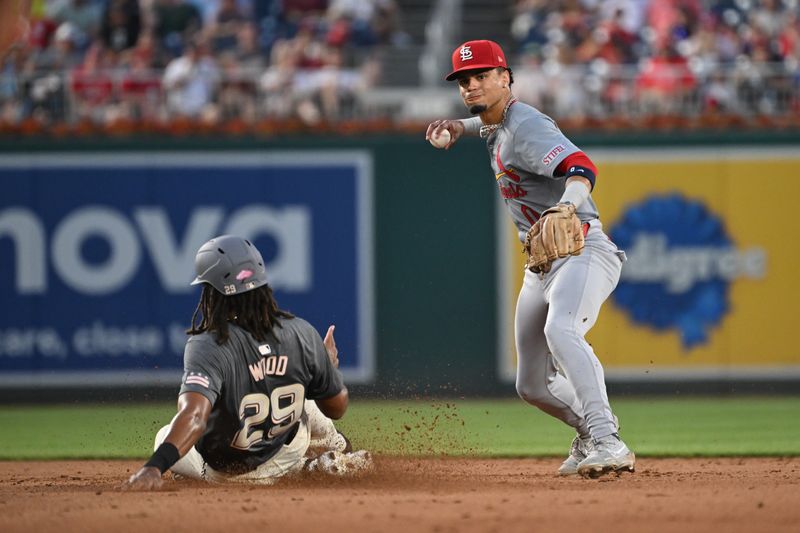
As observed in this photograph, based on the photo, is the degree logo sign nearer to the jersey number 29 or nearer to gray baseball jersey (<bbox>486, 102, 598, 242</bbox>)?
gray baseball jersey (<bbox>486, 102, 598, 242</bbox>)

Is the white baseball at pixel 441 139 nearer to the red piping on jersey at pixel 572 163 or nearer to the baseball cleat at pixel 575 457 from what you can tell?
the red piping on jersey at pixel 572 163

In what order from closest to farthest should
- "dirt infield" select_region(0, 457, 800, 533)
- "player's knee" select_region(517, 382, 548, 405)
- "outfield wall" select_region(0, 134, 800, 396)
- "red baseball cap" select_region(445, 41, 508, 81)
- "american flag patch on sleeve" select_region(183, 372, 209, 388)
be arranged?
"dirt infield" select_region(0, 457, 800, 533)
"american flag patch on sleeve" select_region(183, 372, 209, 388)
"red baseball cap" select_region(445, 41, 508, 81)
"player's knee" select_region(517, 382, 548, 405)
"outfield wall" select_region(0, 134, 800, 396)

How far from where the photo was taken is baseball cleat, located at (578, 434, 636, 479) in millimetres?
5953

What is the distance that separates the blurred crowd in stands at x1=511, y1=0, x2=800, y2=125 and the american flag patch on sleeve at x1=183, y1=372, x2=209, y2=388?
745 centimetres

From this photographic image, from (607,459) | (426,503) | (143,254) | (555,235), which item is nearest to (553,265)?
(555,235)

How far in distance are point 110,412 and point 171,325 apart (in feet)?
3.48

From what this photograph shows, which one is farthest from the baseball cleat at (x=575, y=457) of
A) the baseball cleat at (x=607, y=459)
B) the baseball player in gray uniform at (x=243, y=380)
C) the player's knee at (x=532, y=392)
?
the baseball player in gray uniform at (x=243, y=380)

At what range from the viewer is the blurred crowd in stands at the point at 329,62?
12.3 meters

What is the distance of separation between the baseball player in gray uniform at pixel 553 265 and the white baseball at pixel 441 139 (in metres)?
0.02

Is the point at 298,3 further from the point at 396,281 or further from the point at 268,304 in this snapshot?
the point at 268,304

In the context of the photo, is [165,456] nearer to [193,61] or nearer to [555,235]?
[555,235]

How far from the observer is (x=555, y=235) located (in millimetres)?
5996

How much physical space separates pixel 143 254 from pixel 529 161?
6.94 metres

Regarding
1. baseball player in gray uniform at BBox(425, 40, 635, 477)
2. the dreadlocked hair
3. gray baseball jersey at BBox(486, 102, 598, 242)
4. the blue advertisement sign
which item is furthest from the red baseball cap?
the blue advertisement sign
